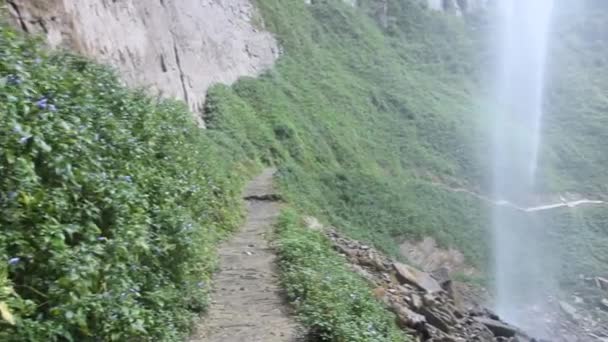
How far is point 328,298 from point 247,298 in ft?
2.69

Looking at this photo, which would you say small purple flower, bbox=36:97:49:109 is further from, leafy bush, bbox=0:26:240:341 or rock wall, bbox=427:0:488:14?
rock wall, bbox=427:0:488:14

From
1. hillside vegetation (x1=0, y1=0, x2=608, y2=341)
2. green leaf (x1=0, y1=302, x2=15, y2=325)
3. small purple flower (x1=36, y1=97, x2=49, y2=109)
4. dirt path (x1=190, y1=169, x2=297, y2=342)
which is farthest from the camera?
dirt path (x1=190, y1=169, x2=297, y2=342)

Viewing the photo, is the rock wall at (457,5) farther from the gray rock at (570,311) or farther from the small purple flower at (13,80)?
the small purple flower at (13,80)

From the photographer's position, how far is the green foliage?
4.75m

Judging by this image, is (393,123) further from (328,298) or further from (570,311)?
(328,298)

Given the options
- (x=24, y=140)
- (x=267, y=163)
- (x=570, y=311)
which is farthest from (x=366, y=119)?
(x=24, y=140)

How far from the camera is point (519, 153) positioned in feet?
91.8

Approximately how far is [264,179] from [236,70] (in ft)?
23.3

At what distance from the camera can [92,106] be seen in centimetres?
489

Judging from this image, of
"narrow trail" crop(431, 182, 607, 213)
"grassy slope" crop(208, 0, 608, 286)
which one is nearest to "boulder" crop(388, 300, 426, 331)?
"grassy slope" crop(208, 0, 608, 286)

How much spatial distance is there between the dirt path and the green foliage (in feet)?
0.49

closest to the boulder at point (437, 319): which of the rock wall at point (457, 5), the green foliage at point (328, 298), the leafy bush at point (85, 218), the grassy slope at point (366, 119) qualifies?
the green foliage at point (328, 298)

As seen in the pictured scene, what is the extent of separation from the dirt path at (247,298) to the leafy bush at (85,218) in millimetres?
222

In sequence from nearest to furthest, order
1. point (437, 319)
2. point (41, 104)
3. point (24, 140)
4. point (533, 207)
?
point (24, 140)
point (41, 104)
point (437, 319)
point (533, 207)
